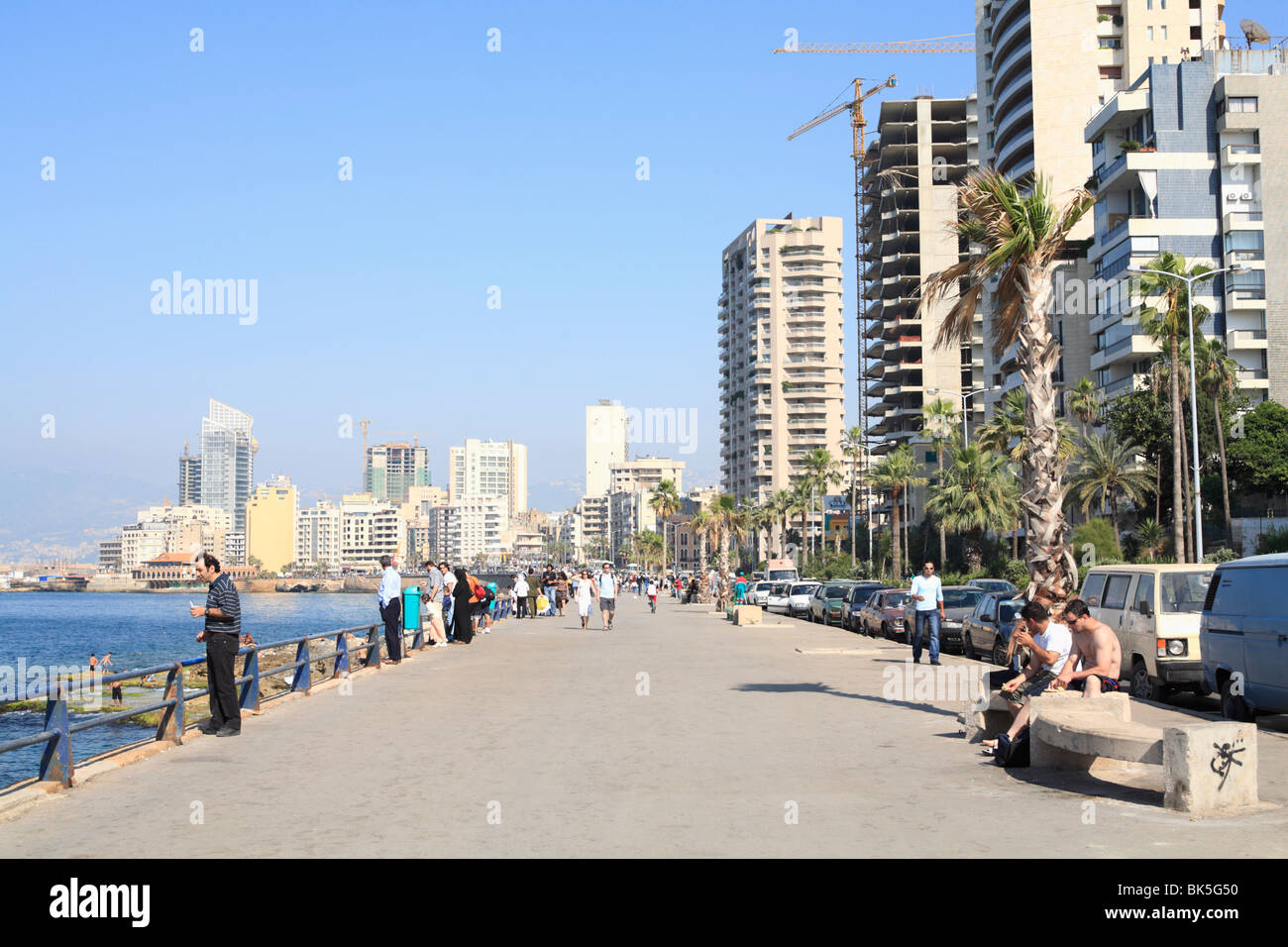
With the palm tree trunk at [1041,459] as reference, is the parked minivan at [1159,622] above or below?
below

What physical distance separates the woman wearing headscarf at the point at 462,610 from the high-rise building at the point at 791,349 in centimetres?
13734

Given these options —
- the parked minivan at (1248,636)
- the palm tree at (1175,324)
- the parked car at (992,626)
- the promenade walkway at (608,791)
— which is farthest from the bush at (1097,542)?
the promenade walkway at (608,791)

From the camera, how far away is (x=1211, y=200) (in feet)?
216

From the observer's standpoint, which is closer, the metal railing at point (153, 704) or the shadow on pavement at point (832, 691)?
the metal railing at point (153, 704)

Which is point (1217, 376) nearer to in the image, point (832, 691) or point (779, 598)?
point (779, 598)

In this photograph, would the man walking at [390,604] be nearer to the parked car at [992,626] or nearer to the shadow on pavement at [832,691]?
the shadow on pavement at [832,691]

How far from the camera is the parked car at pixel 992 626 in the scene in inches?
908

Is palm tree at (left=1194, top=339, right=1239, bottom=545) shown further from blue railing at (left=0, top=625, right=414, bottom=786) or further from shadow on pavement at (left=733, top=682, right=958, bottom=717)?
blue railing at (left=0, top=625, right=414, bottom=786)

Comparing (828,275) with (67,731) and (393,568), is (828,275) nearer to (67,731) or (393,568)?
(393,568)

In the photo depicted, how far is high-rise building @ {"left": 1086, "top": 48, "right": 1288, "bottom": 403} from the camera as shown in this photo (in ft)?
210

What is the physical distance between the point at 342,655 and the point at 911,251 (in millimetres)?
114826

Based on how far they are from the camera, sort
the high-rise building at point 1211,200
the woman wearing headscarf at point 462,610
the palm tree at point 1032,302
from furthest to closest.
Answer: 1. the high-rise building at point 1211,200
2. the woman wearing headscarf at point 462,610
3. the palm tree at point 1032,302

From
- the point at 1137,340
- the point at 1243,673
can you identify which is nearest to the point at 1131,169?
the point at 1137,340

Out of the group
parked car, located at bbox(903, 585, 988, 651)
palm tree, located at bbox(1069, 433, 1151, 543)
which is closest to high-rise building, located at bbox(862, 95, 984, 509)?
palm tree, located at bbox(1069, 433, 1151, 543)
